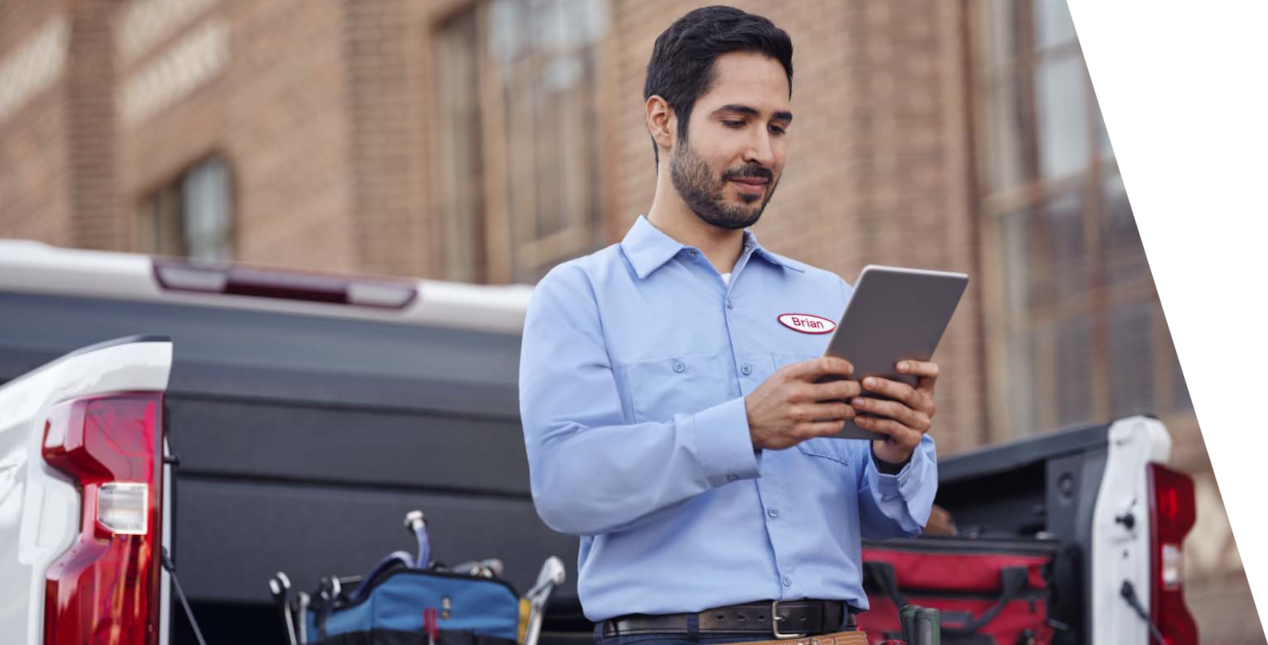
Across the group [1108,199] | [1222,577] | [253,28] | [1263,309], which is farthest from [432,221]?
[1263,309]

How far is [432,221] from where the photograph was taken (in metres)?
12.8

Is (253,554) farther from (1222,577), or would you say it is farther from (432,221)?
(432,221)

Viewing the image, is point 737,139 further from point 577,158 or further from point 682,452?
point 577,158

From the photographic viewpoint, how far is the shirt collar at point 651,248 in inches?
130

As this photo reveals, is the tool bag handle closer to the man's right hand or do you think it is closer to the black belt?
the black belt

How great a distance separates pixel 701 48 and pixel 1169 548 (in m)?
2.01

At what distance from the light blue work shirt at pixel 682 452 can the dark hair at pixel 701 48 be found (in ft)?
0.73

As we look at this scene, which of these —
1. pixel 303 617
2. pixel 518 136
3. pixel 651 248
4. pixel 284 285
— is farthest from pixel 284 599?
pixel 518 136

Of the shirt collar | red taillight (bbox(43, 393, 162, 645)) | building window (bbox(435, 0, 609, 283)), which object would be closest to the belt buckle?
the shirt collar

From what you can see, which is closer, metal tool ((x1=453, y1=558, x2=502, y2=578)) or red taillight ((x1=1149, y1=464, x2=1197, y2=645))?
metal tool ((x1=453, y1=558, x2=502, y2=578))

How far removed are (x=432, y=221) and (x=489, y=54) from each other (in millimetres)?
1148

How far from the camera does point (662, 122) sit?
3.33 metres

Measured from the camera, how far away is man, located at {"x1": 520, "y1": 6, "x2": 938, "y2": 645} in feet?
10.00

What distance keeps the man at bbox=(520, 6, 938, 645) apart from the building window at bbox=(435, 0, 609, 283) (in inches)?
306
